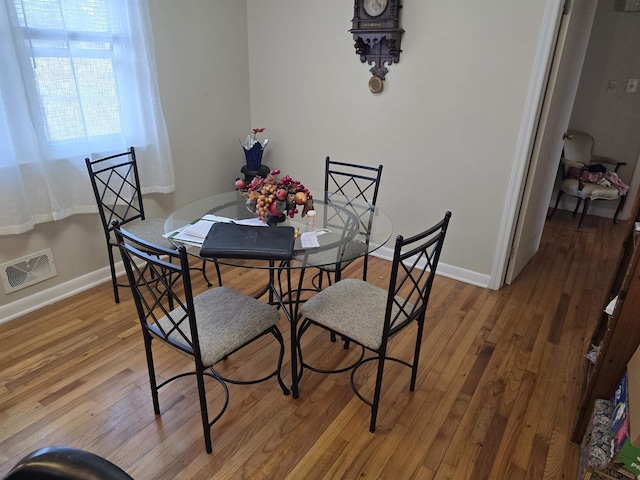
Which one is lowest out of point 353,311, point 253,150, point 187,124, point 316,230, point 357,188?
point 353,311

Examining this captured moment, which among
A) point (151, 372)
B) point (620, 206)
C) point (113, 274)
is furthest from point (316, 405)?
point (620, 206)

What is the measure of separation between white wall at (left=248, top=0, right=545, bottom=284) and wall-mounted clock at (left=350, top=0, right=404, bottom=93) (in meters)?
0.06

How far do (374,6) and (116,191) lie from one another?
6.91 feet

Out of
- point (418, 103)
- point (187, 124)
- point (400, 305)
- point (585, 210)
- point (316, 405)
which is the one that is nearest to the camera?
point (400, 305)

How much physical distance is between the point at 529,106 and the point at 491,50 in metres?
0.42

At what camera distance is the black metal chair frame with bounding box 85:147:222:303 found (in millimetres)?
2592

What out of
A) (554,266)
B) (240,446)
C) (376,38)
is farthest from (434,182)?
(240,446)

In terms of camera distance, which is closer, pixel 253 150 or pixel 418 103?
pixel 418 103

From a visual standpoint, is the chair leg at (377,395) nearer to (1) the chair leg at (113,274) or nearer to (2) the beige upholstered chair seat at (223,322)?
(2) the beige upholstered chair seat at (223,322)

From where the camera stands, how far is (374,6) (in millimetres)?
2771

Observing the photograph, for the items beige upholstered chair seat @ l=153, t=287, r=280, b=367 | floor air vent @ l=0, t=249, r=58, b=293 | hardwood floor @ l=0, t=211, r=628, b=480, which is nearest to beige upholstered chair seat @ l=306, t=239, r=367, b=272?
beige upholstered chair seat @ l=153, t=287, r=280, b=367

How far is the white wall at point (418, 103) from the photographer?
8.46 ft

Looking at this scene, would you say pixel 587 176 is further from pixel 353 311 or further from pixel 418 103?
pixel 353 311

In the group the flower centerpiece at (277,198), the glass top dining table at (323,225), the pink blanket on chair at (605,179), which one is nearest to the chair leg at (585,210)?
the pink blanket on chair at (605,179)
